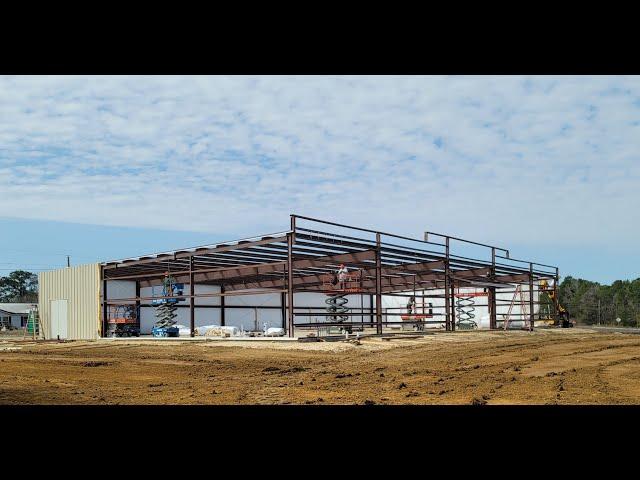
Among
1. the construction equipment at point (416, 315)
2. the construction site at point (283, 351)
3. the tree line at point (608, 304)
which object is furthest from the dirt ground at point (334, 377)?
the tree line at point (608, 304)

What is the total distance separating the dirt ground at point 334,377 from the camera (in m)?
10.2

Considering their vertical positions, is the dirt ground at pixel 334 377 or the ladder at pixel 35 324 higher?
the dirt ground at pixel 334 377

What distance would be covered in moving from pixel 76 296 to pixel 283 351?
78.0 feet

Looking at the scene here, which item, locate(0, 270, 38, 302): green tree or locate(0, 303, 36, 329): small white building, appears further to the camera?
locate(0, 270, 38, 302): green tree

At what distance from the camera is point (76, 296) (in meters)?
38.9

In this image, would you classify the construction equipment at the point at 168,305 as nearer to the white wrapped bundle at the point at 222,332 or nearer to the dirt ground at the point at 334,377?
the white wrapped bundle at the point at 222,332

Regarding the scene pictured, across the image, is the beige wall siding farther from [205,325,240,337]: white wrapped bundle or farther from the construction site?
[205,325,240,337]: white wrapped bundle

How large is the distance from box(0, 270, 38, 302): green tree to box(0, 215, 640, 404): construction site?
68.6m

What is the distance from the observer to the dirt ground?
33.3 feet

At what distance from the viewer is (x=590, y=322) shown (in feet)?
219

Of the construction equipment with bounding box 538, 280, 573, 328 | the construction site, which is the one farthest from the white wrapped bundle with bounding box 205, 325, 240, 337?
the construction equipment with bounding box 538, 280, 573, 328

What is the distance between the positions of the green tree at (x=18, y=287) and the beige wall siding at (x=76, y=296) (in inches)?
2631

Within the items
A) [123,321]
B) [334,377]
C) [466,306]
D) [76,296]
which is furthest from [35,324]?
[334,377]
